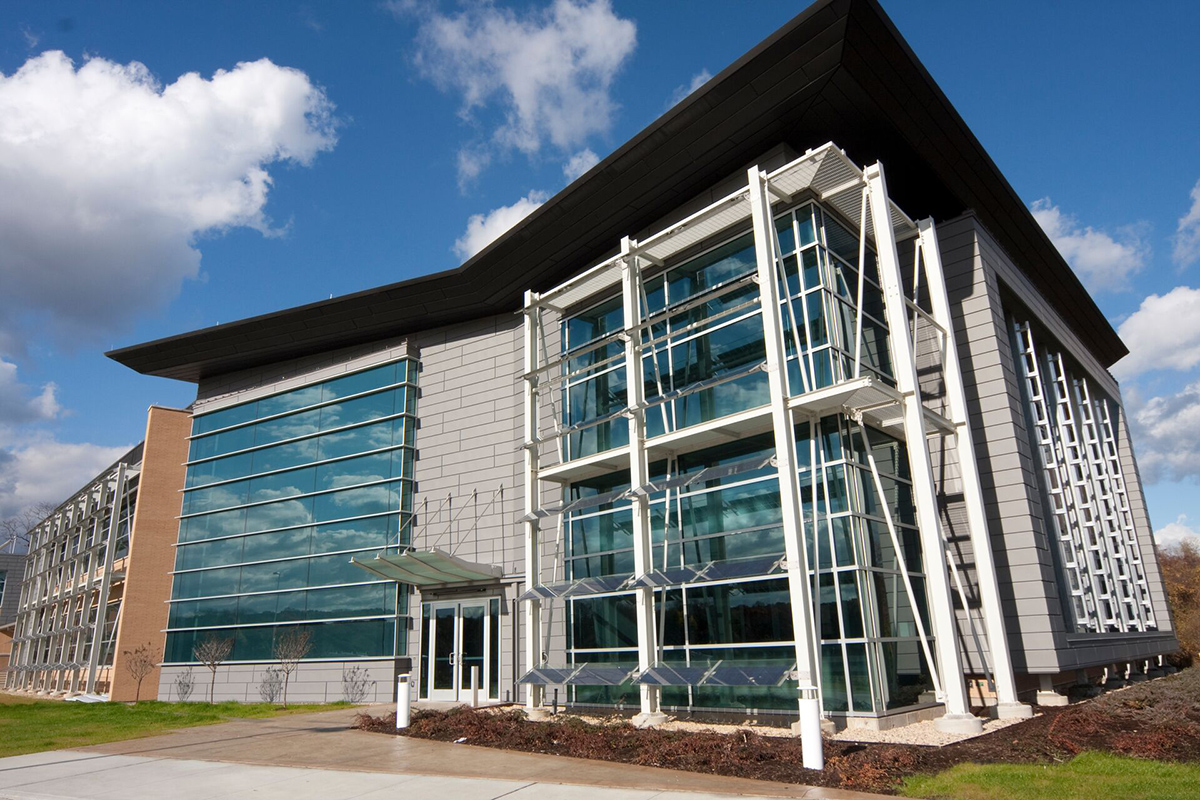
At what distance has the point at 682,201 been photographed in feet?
65.1

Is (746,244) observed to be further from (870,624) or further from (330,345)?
(330,345)

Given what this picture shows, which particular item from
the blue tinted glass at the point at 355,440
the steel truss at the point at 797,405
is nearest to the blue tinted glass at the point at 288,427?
the blue tinted glass at the point at 355,440

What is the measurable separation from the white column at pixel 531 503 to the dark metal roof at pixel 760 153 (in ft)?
7.91

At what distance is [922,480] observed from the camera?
45.4 feet

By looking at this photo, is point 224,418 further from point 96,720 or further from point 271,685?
point 96,720

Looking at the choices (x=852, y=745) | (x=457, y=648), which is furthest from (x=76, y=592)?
(x=852, y=745)

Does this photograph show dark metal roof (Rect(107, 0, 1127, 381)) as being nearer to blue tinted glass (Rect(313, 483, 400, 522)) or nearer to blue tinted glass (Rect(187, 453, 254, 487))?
blue tinted glass (Rect(313, 483, 400, 522))

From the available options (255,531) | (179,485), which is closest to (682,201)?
(255,531)

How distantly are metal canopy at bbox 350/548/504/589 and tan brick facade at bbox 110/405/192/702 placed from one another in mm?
15463

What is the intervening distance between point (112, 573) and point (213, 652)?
13.6 metres

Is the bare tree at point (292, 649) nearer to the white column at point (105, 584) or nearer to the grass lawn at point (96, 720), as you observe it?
the grass lawn at point (96, 720)

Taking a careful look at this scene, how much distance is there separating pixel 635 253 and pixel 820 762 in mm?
11478

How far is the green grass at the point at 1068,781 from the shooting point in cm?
808

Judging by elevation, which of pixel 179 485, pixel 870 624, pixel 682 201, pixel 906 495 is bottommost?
pixel 870 624
